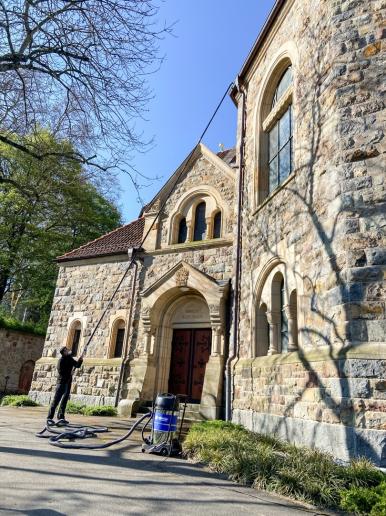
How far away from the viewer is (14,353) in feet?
65.9

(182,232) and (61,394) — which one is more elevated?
(182,232)

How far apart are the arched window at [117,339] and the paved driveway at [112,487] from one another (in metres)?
7.53

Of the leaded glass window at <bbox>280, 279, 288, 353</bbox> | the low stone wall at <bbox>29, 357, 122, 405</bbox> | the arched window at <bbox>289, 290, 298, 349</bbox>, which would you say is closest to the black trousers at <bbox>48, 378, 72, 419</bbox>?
the low stone wall at <bbox>29, 357, 122, 405</bbox>

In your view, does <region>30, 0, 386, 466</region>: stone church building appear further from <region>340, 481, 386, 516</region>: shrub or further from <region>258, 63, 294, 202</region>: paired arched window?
<region>340, 481, 386, 516</region>: shrub

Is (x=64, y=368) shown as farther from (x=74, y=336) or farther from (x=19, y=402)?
(x=74, y=336)

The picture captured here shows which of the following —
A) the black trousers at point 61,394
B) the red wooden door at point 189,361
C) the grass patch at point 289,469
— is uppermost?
the red wooden door at point 189,361

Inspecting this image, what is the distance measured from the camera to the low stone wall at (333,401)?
5191 mm

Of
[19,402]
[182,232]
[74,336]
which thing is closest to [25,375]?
[74,336]

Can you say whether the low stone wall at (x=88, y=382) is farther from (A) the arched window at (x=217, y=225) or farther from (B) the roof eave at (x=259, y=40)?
(B) the roof eave at (x=259, y=40)

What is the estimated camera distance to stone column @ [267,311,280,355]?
823cm

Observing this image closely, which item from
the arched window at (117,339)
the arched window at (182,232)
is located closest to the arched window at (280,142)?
the arched window at (182,232)

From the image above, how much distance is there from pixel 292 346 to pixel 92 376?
27.0 feet

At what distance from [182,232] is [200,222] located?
0.75 metres

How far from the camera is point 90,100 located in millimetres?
8898
